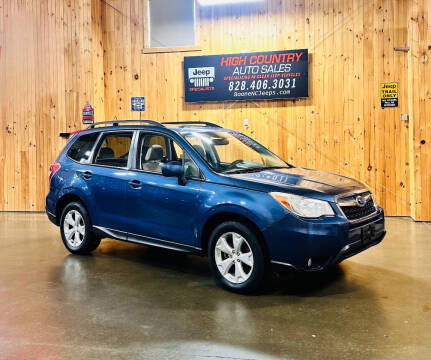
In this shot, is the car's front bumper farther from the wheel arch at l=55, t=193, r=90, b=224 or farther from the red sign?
the red sign

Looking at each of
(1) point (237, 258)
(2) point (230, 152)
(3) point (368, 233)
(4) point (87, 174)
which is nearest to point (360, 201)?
(3) point (368, 233)

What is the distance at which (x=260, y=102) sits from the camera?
8.99 meters

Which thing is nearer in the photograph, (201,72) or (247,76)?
(247,76)

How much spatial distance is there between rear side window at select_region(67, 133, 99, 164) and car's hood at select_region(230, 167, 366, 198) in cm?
211

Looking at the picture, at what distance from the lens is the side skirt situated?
15.3 feet

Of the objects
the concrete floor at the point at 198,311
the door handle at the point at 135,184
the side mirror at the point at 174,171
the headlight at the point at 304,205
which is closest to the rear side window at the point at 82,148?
the door handle at the point at 135,184

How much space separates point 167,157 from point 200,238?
1148 millimetres

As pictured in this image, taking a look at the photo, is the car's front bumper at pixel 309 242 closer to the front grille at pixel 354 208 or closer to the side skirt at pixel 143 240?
the front grille at pixel 354 208

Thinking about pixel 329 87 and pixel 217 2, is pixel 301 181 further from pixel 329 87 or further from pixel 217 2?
pixel 217 2

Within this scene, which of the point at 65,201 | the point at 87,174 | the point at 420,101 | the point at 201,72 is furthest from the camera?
the point at 201,72

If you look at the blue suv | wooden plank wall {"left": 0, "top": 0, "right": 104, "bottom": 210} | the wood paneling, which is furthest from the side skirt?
wooden plank wall {"left": 0, "top": 0, "right": 104, "bottom": 210}

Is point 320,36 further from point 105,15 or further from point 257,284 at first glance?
point 257,284

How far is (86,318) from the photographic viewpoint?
3.73 metres

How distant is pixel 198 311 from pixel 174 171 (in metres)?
1.36
